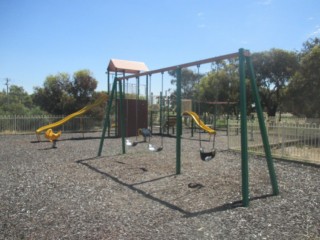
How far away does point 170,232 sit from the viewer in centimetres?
388

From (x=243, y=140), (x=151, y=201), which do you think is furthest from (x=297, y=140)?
(x=151, y=201)

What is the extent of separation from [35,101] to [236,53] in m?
23.3

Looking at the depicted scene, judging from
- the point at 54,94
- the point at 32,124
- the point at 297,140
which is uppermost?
the point at 54,94

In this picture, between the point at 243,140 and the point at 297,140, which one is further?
the point at 297,140

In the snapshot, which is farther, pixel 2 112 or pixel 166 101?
pixel 2 112

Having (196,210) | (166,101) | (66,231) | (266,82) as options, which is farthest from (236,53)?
(266,82)

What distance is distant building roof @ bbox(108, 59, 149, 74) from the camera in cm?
1792

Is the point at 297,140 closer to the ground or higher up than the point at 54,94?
closer to the ground

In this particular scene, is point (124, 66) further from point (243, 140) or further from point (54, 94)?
point (243, 140)

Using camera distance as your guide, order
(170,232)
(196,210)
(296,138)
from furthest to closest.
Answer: (296,138) → (196,210) → (170,232)

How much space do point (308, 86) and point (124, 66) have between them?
1163cm

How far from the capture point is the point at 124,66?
18.2 m

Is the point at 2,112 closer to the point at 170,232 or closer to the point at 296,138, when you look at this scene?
the point at 296,138

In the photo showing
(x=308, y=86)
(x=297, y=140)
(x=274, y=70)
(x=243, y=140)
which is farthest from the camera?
(x=274, y=70)
